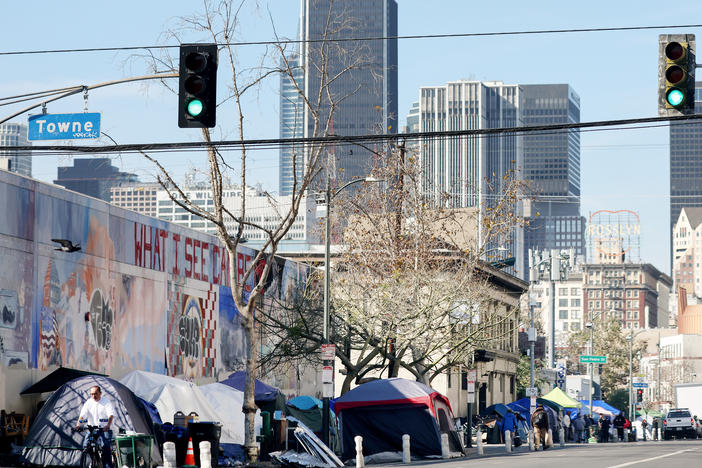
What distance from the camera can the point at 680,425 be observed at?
226ft

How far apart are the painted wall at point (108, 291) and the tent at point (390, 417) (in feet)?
21.5

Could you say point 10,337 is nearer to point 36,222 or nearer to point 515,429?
point 36,222

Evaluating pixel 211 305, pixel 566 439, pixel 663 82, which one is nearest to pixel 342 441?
pixel 211 305

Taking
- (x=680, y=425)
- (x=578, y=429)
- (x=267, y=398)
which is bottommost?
(x=680, y=425)

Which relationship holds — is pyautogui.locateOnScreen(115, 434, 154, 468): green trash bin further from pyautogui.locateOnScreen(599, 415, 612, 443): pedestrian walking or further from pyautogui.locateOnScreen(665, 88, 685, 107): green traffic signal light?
pyautogui.locateOnScreen(599, 415, 612, 443): pedestrian walking

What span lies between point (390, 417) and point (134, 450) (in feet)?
38.1

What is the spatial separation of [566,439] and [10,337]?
42.2 meters

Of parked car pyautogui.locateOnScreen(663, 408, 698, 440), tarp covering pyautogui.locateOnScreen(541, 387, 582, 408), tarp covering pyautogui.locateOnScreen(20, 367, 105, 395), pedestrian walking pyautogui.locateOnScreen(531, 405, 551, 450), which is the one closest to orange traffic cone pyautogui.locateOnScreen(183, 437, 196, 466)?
tarp covering pyautogui.locateOnScreen(20, 367, 105, 395)

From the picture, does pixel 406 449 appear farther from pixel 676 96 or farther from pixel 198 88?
pixel 676 96

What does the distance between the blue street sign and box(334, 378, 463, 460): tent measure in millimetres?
16430

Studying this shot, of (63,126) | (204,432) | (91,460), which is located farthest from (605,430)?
(63,126)

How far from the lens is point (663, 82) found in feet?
54.8

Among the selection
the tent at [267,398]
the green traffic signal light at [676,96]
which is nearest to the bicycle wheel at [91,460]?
the tent at [267,398]

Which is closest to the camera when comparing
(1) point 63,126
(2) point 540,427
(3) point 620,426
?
(1) point 63,126
